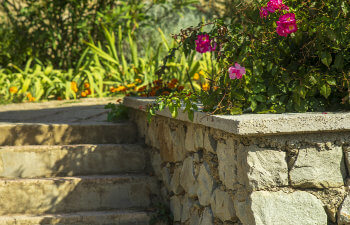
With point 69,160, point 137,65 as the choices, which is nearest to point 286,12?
point 69,160

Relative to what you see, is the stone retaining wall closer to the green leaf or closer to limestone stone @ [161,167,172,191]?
the green leaf

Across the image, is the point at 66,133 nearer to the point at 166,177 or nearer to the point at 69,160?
the point at 69,160

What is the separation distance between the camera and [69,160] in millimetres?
3590

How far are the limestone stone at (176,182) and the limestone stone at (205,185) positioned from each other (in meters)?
0.37

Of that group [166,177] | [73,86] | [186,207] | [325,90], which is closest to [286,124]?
[325,90]

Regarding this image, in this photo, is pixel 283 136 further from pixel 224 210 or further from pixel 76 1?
pixel 76 1

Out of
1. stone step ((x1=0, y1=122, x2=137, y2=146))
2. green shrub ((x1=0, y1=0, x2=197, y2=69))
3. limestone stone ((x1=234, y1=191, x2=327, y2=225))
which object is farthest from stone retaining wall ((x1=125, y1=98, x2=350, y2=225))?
green shrub ((x1=0, y1=0, x2=197, y2=69))

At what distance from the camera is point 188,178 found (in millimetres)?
2807

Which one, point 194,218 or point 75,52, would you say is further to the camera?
point 75,52

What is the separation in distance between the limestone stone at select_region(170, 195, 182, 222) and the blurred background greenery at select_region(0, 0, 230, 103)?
2671mm

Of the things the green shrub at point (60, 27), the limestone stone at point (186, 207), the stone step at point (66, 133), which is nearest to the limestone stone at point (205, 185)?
the limestone stone at point (186, 207)

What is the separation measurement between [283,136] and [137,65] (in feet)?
13.7

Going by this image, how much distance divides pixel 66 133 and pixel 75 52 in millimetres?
3138

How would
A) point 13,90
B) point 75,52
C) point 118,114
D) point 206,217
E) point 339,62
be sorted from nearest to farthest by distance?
point 339,62 → point 206,217 → point 118,114 → point 13,90 → point 75,52
